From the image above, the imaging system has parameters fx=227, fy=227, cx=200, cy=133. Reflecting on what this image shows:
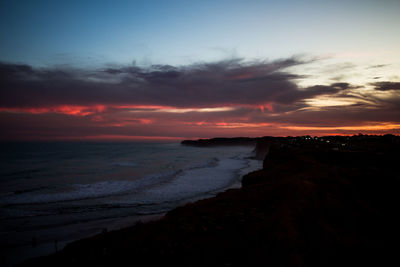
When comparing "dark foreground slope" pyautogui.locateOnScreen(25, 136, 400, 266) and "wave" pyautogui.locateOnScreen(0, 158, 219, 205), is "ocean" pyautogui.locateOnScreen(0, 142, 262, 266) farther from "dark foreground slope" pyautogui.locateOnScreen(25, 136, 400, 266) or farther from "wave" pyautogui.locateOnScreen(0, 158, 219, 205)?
"dark foreground slope" pyautogui.locateOnScreen(25, 136, 400, 266)

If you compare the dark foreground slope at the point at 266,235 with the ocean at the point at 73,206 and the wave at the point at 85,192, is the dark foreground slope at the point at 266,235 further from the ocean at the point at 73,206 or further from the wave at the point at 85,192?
the wave at the point at 85,192

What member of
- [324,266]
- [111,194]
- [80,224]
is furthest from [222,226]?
[111,194]

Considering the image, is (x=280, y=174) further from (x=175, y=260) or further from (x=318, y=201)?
(x=175, y=260)

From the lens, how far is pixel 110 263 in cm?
687

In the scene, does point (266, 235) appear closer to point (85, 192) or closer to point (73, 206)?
point (73, 206)

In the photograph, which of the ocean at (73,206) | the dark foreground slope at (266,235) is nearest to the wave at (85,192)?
the ocean at (73,206)

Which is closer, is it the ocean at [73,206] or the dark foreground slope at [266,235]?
the dark foreground slope at [266,235]

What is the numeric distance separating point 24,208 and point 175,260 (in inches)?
721

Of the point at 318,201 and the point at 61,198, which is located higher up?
the point at 318,201

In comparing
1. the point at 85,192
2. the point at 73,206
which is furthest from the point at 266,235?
the point at 85,192

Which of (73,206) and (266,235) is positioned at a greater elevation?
(266,235)

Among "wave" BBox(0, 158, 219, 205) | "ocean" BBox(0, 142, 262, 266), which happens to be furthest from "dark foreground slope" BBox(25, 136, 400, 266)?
"wave" BBox(0, 158, 219, 205)

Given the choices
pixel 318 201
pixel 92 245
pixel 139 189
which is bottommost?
pixel 139 189

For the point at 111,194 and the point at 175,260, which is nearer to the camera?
the point at 175,260
